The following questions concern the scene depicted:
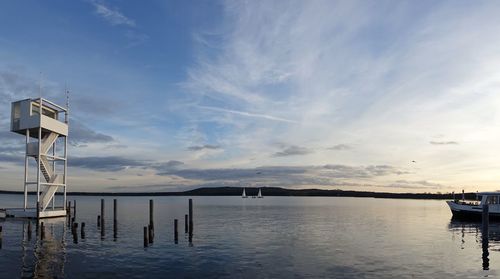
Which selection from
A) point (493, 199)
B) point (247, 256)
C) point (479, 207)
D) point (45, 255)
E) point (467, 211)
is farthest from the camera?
point (467, 211)

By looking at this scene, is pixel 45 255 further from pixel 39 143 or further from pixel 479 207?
pixel 479 207

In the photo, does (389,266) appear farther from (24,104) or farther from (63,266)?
(24,104)

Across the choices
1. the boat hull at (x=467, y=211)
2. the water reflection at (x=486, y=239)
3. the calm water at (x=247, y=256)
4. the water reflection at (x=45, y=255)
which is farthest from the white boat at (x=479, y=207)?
the water reflection at (x=45, y=255)

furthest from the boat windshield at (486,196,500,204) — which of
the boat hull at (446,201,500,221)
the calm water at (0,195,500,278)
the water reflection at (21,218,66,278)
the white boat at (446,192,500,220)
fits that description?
the water reflection at (21,218,66,278)

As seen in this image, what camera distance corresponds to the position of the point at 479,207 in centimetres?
7106

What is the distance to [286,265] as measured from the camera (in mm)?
30297

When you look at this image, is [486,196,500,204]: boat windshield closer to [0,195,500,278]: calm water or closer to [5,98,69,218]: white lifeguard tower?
[0,195,500,278]: calm water

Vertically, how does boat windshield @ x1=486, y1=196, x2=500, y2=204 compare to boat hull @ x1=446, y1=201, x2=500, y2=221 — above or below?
above

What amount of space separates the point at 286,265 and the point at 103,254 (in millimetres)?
14202

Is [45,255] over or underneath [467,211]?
over

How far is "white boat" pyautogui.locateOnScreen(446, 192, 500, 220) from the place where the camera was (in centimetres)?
6569

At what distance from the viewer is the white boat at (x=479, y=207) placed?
65.7m

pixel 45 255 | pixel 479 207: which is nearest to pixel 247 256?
pixel 45 255

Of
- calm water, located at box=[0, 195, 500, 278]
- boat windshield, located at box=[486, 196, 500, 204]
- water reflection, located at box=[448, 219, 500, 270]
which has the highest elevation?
boat windshield, located at box=[486, 196, 500, 204]
